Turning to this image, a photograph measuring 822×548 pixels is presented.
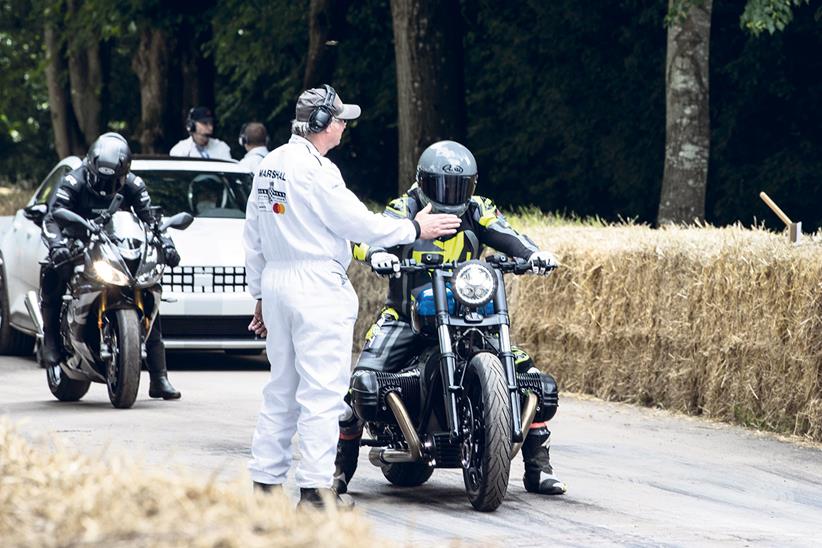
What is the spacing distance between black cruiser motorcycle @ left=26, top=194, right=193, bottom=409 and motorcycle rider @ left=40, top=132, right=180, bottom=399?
0.33ft

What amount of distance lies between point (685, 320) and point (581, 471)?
2.72 meters

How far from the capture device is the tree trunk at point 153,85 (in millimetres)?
27594

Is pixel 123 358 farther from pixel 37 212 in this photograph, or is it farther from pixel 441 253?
pixel 441 253

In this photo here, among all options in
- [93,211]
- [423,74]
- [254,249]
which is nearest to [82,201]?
[93,211]

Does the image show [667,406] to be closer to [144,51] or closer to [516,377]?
[516,377]

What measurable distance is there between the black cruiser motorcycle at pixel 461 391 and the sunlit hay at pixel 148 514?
3369 millimetres

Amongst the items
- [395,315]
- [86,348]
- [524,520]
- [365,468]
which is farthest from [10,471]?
[86,348]

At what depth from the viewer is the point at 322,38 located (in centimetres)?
2350

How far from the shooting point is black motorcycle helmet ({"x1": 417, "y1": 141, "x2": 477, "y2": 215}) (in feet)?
26.0

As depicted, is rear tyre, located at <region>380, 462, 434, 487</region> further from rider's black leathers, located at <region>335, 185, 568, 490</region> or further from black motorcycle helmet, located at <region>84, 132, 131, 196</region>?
black motorcycle helmet, located at <region>84, 132, 131, 196</region>

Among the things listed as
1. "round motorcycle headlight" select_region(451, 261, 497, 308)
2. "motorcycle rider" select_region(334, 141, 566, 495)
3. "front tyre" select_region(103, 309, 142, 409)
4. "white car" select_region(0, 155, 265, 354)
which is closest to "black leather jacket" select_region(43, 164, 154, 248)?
"front tyre" select_region(103, 309, 142, 409)

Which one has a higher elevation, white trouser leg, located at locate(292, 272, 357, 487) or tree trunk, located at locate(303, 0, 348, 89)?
tree trunk, located at locate(303, 0, 348, 89)

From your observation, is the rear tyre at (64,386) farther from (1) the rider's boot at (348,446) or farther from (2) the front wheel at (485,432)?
(2) the front wheel at (485,432)

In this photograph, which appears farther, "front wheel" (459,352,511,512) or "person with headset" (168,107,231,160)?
"person with headset" (168,107,231,160)
